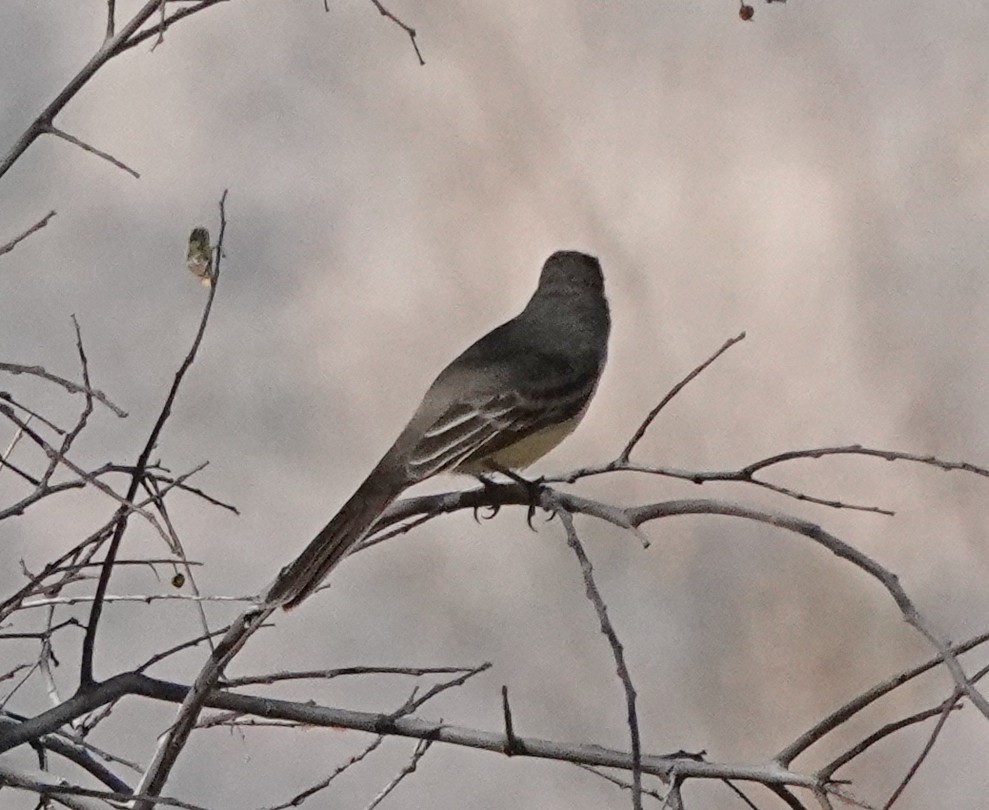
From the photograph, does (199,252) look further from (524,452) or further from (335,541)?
(524,452)

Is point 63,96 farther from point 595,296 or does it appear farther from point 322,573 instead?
point 595,296

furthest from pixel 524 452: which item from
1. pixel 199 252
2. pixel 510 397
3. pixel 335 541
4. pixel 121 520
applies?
pixel 121 520

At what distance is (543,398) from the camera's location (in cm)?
270

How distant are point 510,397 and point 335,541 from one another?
0.69 metres

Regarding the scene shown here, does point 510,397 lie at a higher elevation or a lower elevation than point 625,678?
higher

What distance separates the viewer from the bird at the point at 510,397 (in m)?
2.45

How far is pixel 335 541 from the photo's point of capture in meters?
2.07

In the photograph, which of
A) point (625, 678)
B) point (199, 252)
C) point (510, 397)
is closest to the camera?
point (625, 678)

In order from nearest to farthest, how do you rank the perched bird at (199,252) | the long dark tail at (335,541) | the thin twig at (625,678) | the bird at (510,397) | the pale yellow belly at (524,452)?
the thin twig at (625,678), the long dark tail at (335,541), the perched bird at (199,252), the bird at (510,397), the pale yellow belly at (524,452)

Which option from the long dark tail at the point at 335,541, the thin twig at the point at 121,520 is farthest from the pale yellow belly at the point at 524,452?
the thin twig at the point at 121,520

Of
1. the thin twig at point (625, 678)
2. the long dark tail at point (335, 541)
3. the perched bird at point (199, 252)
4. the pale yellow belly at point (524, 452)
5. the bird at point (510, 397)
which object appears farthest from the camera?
the pale yellow belly at point (524, 452)

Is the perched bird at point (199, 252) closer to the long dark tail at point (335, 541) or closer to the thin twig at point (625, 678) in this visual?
the long dark tail at point (335, 541)

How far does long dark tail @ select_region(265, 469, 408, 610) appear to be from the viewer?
1871mm

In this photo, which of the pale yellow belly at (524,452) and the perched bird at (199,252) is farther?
the pale yellow belly at (524,452)
